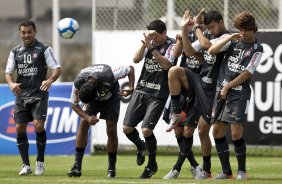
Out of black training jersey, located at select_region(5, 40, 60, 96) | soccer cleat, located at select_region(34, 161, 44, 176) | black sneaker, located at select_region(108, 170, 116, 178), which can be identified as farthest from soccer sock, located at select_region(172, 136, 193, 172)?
black training jersey, located at select_region(5, 40, 60, 96)

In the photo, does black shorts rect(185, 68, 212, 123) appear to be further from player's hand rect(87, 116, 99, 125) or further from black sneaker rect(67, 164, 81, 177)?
black sneaker rect(67, 164, 81, 177)

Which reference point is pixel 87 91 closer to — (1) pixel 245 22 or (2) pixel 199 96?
(2) pixel 199 96

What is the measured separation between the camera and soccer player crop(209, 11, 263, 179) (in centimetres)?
1381

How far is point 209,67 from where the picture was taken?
48.3 ft

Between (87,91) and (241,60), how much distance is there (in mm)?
2138

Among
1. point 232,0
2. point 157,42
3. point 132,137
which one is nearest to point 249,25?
point 157,42

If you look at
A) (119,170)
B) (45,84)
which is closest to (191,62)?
(45,84)

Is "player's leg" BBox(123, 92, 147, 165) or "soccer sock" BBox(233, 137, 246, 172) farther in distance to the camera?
"player's leg" BBox(123, 92, 147, 165)

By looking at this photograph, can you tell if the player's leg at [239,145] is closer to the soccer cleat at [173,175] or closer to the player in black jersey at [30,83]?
the soccer cleat at [173,175]

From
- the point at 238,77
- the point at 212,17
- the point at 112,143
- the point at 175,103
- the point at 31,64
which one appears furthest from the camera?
the point at 31,64

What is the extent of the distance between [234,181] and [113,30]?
9511mm

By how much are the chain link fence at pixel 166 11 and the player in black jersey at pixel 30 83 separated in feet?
21.3

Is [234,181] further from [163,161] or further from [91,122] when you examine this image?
[163,161]

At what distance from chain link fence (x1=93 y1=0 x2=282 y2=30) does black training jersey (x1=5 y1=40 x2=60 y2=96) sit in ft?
21.2
